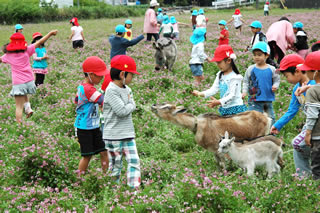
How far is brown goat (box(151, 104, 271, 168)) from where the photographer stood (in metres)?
6.27

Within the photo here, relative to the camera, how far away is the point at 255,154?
6332mm

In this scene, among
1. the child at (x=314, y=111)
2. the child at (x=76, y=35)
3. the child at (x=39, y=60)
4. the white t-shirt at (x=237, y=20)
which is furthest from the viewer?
the white t-shirt at (x=237, y=20)

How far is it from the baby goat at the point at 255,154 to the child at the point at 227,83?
3.05ft

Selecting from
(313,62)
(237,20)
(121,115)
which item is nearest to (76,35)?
(237,20)

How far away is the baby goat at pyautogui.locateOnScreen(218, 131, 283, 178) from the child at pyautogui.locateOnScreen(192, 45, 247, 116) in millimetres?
930

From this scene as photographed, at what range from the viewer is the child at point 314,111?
5.29 m

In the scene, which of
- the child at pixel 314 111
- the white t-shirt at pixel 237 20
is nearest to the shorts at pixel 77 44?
the white t-shirt at pixel 237 20

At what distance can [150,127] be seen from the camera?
904cm

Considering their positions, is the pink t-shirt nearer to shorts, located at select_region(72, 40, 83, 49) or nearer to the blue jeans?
the blue jeans

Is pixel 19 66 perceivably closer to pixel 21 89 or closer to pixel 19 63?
pixel 19 63

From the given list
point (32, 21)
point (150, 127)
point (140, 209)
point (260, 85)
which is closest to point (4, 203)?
point (140, 209)

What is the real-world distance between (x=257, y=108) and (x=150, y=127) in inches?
108

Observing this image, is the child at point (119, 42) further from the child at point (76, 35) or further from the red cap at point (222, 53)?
the child at point (76, 35)

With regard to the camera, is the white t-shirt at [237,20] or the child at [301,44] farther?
the white t-shirt at [237,20]
